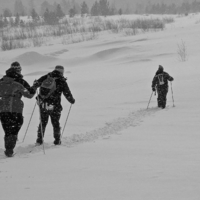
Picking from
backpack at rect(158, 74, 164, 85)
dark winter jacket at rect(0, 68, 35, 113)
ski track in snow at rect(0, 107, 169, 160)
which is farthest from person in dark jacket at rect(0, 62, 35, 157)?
backpack at rect(158, 74, 164, 85)

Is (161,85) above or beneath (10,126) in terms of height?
beneath

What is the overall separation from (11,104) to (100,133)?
2.45 metres

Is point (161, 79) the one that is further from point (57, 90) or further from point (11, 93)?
point (11, 93)

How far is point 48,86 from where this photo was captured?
6.12m

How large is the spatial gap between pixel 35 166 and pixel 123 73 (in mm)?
12957

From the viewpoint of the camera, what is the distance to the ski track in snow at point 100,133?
19.6ft

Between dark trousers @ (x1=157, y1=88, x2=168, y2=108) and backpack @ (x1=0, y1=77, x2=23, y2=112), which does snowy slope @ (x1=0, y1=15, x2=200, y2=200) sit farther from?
backpack @ (x1=0, y1=77, x2=23, y2=112)

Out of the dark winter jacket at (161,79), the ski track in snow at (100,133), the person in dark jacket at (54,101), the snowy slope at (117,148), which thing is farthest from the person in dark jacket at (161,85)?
the person in dark jacket at (54,101)

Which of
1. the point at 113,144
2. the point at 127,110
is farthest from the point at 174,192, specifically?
the point at 127,110

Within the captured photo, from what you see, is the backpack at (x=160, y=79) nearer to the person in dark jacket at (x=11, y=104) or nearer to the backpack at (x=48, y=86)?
the backpack at (x=48, y=86)

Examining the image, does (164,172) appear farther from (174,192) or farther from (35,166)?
(35,166)

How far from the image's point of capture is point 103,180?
140 inches

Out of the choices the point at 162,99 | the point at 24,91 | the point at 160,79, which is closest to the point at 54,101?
the point at 24,91

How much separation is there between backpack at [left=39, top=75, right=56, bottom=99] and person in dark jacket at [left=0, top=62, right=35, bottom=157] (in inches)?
23.9
